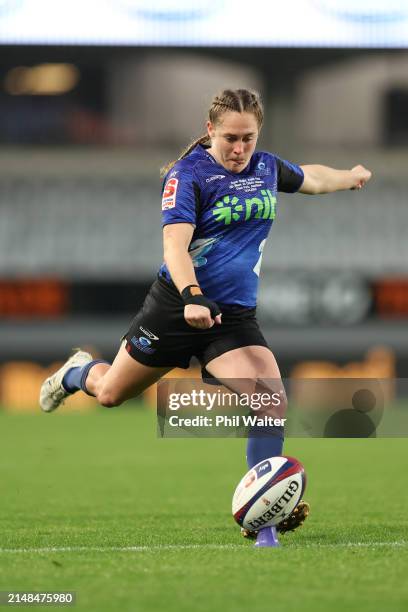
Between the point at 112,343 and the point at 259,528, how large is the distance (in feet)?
53.8

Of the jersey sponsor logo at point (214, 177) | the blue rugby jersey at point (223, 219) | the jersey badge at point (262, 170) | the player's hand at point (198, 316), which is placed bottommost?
the player's hand at point (198, 316)

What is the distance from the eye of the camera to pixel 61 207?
84.1ft

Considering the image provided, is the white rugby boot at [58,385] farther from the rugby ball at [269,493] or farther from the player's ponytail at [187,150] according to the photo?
the rugby ball at [269,493]

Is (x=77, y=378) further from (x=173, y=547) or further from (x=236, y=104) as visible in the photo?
(x=236, y=104)

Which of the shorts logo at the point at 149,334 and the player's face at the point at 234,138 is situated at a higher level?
the player's face at the point at 234,138

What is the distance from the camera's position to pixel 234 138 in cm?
632

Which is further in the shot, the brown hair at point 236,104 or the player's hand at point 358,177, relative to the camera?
the player's hand at point 358,177

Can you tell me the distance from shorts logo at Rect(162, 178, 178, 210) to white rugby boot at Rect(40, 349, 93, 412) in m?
1.70

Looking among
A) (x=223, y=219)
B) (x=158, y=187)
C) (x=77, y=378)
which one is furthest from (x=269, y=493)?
(x=158, y=187)

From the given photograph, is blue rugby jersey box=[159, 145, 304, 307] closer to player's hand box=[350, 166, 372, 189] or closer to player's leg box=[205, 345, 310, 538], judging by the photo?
player's leg box=[205, 345, 310, 538]

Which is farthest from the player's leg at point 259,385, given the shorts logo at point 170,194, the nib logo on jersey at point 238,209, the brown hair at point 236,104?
the brown hair at point 236,104

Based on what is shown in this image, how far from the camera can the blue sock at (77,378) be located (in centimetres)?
749

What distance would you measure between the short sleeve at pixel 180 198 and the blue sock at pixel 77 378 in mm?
1483

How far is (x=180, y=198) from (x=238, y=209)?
12.0 inches
